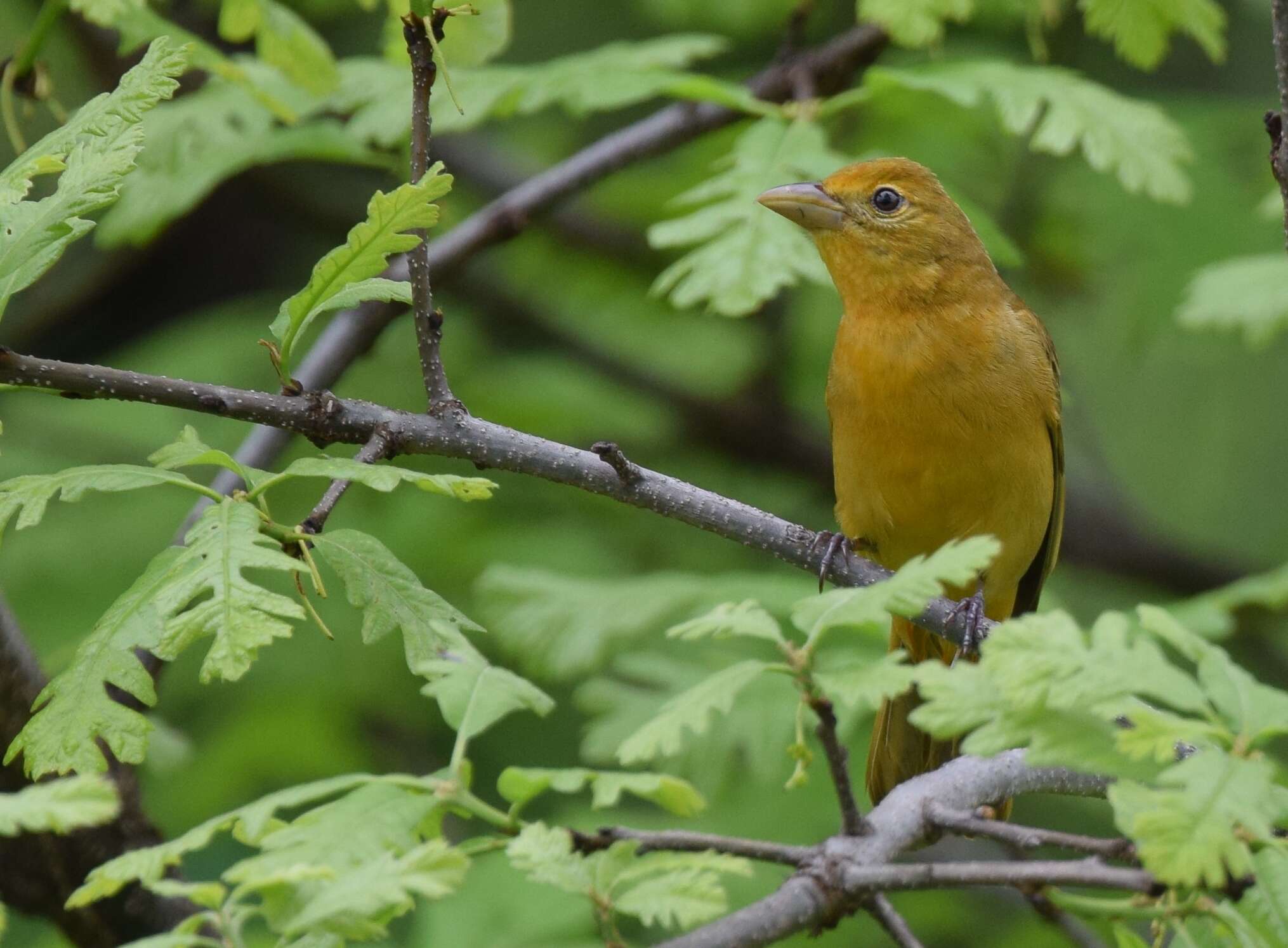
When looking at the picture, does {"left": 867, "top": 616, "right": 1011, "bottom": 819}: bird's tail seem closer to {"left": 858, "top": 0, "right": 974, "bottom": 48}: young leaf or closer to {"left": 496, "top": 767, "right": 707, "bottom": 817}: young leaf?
{"left": 858, "top": 0, "right": 974, "bottom": 48}: young leaf

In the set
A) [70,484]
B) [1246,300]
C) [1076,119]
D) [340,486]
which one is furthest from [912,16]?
[70,484]

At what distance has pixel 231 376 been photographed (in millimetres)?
6844

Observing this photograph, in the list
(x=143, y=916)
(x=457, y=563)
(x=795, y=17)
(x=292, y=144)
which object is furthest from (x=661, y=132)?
(x=143, y=916)

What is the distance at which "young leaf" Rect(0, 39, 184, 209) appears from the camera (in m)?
2.52

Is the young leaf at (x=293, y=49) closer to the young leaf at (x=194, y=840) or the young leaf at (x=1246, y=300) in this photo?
the young leaf at (x=194, y=840)

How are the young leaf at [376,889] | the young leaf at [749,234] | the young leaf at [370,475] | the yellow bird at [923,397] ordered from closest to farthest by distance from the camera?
the young leaf at [376,889] < the young leaf at [370,475] < the young leaf at [749,234] < the yellow bird at [923,397]

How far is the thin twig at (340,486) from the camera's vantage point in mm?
2557

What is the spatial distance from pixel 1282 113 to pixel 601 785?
1.70 metres

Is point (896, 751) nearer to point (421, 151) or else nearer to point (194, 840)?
point (421, 151)

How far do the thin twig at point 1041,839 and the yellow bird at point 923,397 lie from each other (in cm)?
210

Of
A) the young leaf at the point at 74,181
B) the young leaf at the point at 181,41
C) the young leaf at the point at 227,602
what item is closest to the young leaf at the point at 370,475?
the young leaf at the point at 227,602

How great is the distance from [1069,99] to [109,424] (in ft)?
14.4

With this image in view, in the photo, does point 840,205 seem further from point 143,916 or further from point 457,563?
point 143,916

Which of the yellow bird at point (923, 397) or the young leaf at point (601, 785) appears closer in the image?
the young leaf at point (601, 785)
